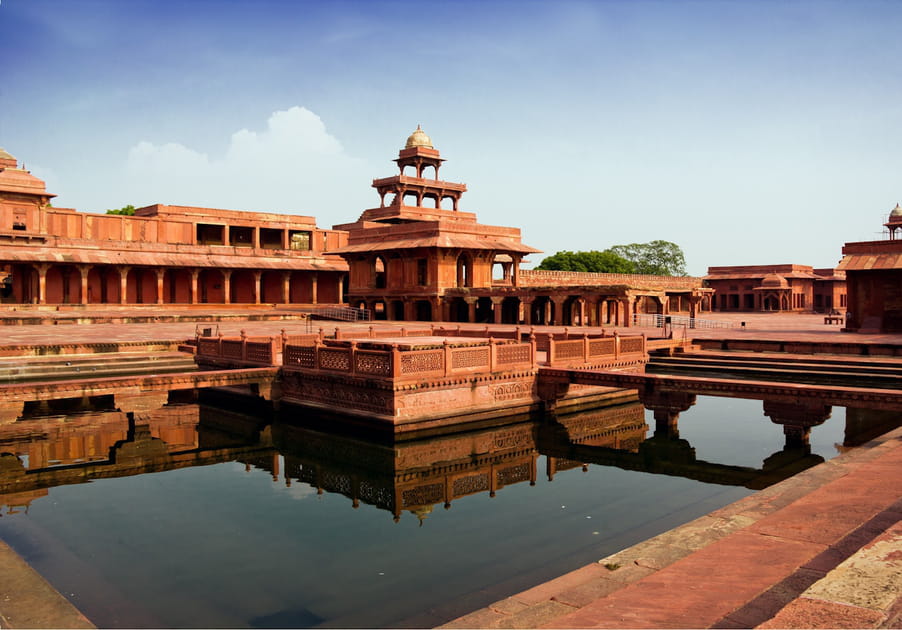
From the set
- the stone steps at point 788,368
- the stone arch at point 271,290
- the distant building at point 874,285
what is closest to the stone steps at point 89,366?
the stone steps at point 788,368

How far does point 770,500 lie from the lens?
8.12m

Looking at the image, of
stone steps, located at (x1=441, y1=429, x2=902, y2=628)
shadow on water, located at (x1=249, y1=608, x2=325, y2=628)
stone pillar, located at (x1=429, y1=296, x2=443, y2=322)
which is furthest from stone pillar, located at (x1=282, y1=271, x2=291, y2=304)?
stone steps, located at (x1=441, y1=429, x2=902, y2=628)

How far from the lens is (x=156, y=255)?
44.2m

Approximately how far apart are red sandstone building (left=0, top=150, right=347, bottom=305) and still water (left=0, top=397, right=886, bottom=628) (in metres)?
27.5

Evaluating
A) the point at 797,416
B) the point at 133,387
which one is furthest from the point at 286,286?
the point at 797,416

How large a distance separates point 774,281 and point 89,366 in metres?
62.6

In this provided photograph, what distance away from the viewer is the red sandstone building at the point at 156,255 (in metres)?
41.1

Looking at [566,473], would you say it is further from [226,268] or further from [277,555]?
[226,268]

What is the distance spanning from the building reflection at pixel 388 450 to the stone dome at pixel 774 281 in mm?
53364

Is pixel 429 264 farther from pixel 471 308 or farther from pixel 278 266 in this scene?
pixel 278 266

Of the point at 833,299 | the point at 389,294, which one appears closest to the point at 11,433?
the point at 389,294

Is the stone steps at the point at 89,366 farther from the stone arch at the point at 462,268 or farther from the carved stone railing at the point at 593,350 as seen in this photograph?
the stone arch at the point at 462,268

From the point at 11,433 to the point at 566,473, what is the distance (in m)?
11.8

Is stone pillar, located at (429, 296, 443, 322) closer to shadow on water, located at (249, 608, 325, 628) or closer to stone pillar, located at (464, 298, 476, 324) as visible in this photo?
stone pillar, located at (464, 298, 476, 324)
